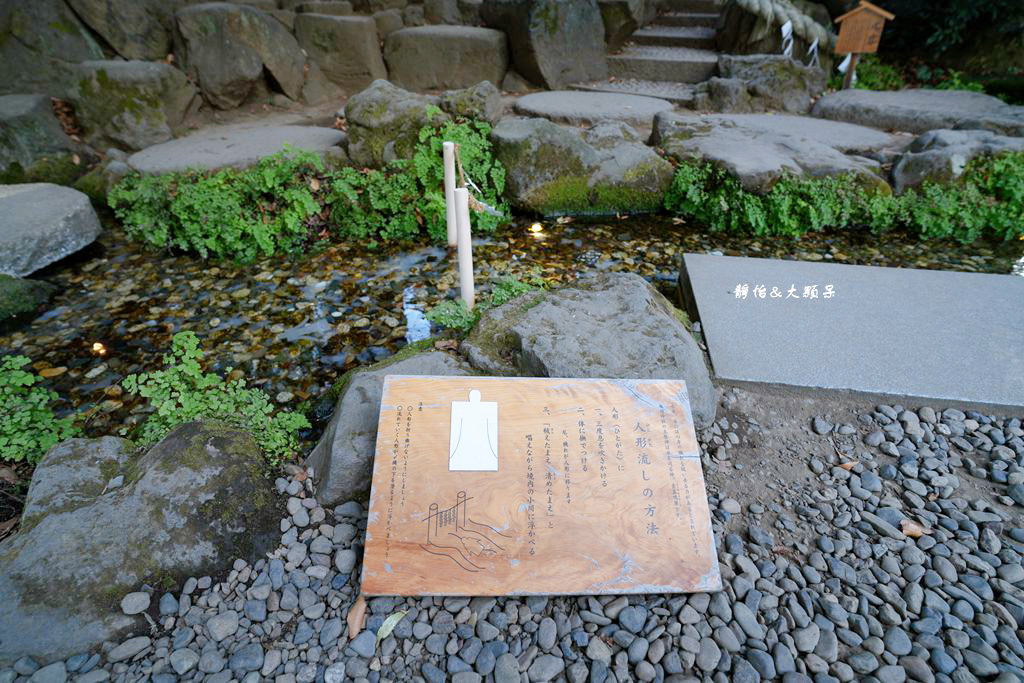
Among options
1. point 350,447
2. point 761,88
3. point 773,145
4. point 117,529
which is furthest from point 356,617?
point 761,88

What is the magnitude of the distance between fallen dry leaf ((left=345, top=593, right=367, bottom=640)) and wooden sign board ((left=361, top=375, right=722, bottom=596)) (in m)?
0.13

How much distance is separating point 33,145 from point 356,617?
7647mm

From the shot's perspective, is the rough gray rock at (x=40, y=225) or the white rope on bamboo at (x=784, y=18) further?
the white rope on bamboo at (x=784, y=18)

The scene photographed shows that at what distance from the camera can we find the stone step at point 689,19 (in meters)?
11.4

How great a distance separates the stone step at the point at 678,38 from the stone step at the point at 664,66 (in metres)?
0.57

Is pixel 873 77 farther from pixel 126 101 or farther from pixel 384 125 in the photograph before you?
pixel 126 101

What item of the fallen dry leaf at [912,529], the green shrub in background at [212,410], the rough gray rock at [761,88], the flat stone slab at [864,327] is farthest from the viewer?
the rough gray rock at [761,88]

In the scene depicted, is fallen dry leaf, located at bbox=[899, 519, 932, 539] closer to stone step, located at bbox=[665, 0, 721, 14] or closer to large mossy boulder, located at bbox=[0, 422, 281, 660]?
large mossy boulder, located at bbox=[0, 422, 281, 660]

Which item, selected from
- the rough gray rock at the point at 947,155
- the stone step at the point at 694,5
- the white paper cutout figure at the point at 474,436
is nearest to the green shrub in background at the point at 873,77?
the stone step at the point at 694,5

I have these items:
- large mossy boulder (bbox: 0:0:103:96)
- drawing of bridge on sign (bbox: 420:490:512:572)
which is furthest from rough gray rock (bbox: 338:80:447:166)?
drawing of bridge on sign (bbox: 420:490:512:572)

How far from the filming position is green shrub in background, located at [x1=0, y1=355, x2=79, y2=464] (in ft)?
11.1

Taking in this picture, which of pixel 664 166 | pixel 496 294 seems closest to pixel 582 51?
pixel 664 166

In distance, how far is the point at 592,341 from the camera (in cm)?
353

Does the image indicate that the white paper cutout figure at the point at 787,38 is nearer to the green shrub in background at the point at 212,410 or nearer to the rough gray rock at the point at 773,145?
the rough gray rock at the point at 773,145
